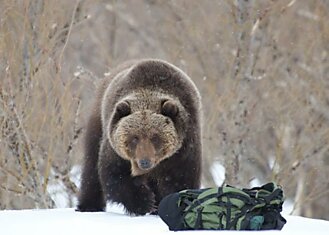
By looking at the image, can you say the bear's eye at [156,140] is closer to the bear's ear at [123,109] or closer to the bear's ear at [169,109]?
the bear's ear at [169,109]

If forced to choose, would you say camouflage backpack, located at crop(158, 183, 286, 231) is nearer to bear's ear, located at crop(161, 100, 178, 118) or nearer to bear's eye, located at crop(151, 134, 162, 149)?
bear's eye, located at crop(151, 134, 162, 149)

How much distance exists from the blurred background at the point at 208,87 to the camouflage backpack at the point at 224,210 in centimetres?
377

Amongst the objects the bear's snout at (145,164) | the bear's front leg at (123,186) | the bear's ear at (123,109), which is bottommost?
the bear's front leg at (123,186)

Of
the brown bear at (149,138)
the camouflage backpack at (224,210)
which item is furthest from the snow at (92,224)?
the brown bear at (149,138)

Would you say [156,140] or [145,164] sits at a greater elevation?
[156,140]

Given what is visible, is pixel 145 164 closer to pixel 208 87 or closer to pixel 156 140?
pixel 156 140

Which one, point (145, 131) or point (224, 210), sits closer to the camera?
point (224, 210)

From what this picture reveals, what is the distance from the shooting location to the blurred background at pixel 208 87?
10.4 metres

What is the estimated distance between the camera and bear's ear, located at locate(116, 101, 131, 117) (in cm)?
788

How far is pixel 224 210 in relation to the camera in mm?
6320

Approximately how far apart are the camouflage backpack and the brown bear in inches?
46.2

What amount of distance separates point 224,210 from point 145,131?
5.64ft

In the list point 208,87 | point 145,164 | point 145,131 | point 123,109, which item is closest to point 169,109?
point 145,131

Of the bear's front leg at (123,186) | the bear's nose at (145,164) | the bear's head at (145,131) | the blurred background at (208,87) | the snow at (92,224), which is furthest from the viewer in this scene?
the blurred background at (208,87)
